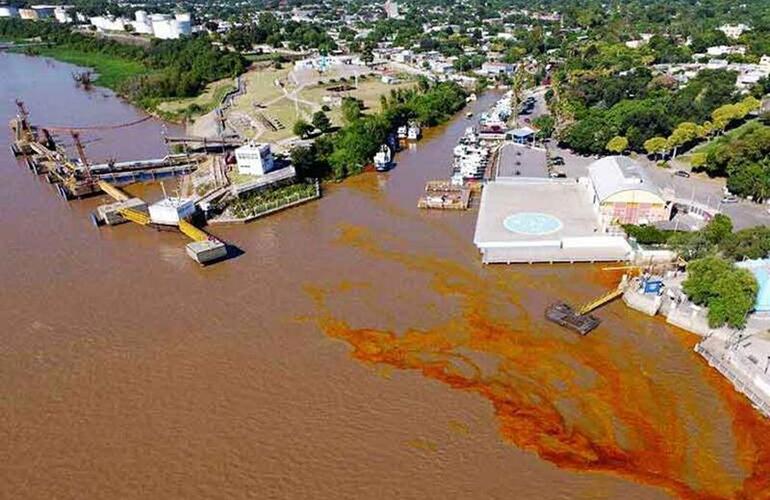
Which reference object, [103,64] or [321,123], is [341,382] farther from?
[103,64]

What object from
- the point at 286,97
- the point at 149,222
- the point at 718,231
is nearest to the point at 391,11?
the point at 286,97

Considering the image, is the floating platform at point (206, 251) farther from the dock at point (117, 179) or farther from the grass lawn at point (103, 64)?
the grass lawn at point (103, 64)

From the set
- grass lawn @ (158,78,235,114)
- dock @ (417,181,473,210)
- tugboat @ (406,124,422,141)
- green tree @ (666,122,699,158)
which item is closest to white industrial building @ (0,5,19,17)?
grass lawn @ (158,78,235,114)

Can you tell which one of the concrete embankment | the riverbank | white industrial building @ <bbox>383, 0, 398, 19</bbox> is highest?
the concrete embankment

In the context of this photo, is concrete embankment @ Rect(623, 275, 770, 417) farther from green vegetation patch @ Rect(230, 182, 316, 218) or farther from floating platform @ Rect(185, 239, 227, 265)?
green vegetation patch @ Rect(230, 182, 316, 218)

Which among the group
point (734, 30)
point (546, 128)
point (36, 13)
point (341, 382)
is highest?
point (734, 30)

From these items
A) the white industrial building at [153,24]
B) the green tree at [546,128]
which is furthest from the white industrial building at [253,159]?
the white industrial building at [153,24]
